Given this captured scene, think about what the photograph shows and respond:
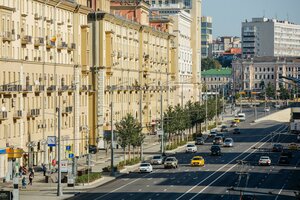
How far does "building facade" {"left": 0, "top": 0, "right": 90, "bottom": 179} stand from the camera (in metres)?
101

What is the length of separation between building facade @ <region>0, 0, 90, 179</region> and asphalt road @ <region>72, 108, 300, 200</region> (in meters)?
11.9

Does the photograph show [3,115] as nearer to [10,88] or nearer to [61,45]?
[10,88]

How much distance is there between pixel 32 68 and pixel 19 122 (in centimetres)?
799

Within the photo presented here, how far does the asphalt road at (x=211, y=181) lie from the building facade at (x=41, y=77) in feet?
39.0

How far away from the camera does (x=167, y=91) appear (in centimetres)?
19488

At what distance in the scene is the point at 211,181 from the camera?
95.4 meters

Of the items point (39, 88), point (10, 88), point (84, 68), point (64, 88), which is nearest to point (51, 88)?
point (39, 88)

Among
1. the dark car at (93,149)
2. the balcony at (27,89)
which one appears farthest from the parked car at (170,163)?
the dark car at (93,149)

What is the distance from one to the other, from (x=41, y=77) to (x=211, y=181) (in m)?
27.6

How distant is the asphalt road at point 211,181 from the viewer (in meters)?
83.0

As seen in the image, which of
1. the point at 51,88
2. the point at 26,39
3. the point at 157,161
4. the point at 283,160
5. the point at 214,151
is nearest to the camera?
the point at 26,39

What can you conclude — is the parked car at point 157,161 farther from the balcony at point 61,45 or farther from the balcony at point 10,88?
the balcony at point 10,88

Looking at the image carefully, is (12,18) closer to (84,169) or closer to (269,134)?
(84,169)

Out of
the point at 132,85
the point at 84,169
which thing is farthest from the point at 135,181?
the point at 132,85
